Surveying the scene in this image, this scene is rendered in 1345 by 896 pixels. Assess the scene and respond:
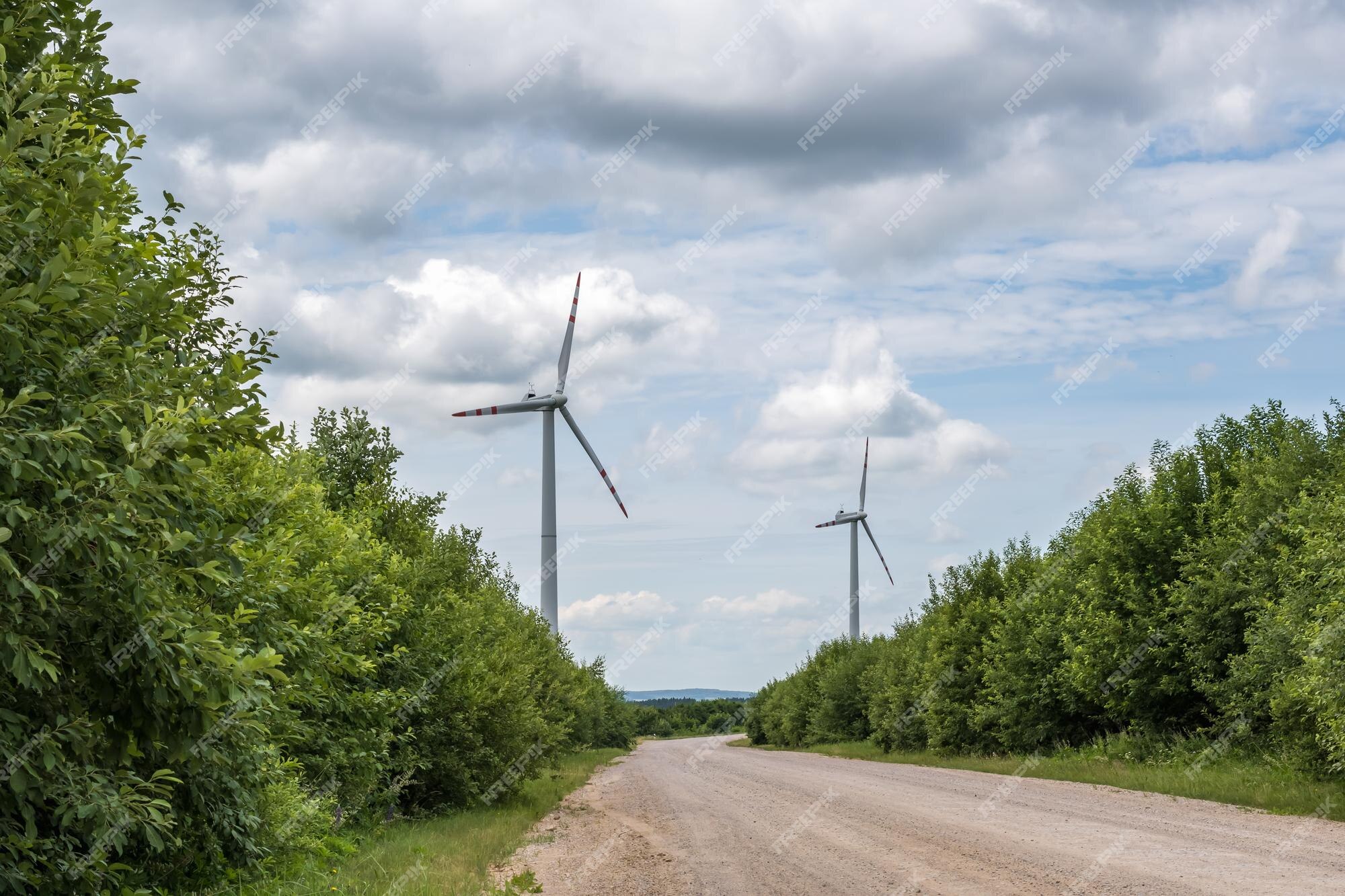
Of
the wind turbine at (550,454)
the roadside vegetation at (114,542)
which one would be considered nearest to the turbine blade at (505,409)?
the wind turbine at (550,454)

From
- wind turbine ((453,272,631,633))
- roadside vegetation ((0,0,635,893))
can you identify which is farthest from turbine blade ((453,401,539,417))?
roadside vegetation ((0,0,635,893))

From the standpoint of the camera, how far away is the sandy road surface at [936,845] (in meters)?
13.1

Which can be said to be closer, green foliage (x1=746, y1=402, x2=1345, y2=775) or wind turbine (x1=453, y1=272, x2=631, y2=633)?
green foliage (x1=746, y1=402, x2=1345, y2=775)

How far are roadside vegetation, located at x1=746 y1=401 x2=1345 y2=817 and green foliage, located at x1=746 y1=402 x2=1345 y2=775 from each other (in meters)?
0.07

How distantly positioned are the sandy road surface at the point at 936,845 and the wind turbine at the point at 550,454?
1185 inches

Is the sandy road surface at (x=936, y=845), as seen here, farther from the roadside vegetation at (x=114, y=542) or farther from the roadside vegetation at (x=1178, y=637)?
the roadside vegetation at (x=114, y=542)

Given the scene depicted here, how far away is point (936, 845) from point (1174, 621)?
68.3 ft

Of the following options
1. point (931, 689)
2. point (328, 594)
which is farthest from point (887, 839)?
point (931, 689)

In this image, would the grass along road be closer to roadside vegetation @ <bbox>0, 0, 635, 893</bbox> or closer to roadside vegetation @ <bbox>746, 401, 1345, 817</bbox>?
roadside vegetation @ <bbox>0, 0, 635, 893</bbox>

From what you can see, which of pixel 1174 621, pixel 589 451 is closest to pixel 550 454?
pixel 589 451

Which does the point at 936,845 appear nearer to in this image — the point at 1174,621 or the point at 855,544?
the point at 1174,621

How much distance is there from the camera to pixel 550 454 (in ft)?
193

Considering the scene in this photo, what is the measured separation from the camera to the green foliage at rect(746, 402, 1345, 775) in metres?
24.0

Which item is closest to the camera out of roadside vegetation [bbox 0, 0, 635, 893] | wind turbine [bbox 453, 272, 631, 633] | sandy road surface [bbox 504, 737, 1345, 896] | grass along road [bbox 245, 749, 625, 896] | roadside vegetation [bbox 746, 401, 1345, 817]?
roadside vegetation [bbox 0, 0, 635, 893]
